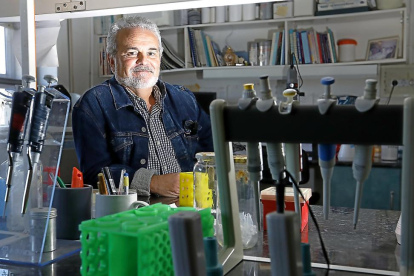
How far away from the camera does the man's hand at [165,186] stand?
58.1 inches

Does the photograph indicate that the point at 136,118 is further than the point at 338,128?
Yes

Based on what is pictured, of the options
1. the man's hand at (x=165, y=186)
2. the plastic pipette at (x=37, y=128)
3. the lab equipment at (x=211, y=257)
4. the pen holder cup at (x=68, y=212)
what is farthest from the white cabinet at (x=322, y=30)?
the lab equipment at (x=211, y=257)

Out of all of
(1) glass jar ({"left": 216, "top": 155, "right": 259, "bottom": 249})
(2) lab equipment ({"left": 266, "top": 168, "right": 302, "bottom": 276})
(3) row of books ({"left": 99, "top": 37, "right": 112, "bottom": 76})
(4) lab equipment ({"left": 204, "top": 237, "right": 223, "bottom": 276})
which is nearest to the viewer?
(2) lab equipment ({"left": 266, "top": 168, "right": 302, "bottom": 276})

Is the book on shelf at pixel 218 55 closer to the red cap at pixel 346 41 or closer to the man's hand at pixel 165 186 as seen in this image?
the red cap at pixel 346 41

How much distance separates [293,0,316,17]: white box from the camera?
368 centimetres

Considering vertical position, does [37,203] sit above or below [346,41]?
below

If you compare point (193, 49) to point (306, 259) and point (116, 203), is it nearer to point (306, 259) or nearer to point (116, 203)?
point (116, 203)

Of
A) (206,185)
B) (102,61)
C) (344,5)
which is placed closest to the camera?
(206,185)

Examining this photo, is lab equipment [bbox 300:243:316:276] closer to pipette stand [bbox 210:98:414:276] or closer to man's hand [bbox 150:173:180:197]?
pipette stand [bbox 210:98:414:276]

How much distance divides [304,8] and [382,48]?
2.22 ft

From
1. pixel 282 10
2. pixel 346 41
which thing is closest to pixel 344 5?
pixel 346 41

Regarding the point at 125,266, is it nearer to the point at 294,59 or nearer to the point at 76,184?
the point at 76,184

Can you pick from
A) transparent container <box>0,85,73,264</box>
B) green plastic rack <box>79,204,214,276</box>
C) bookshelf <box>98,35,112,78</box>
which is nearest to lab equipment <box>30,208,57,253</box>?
transparent container <box>0,85,73,264</box>

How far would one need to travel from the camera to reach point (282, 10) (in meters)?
3.79
